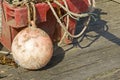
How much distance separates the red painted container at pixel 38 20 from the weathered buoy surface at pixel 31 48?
0.12 m

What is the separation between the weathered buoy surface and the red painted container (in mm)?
120

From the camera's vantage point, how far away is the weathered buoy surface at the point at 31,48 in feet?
8.45

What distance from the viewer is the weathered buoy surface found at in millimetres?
2576

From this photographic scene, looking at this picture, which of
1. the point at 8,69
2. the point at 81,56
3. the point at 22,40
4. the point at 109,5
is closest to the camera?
the point at 22,40

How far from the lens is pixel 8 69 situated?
9.09 ft

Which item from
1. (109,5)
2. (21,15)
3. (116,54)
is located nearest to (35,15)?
(21,15)

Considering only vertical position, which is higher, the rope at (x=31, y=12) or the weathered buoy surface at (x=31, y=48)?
the rope at (x=31, y=12)

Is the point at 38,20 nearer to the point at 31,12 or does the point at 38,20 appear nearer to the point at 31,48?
the point at 31,12

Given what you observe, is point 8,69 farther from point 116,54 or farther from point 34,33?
point 116,54

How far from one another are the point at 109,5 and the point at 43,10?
172 cm

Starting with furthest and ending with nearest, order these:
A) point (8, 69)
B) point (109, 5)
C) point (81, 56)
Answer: point (109, 5), point (81, 56), point (8, 69)

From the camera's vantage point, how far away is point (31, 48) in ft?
8.43

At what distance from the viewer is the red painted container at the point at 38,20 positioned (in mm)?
2658

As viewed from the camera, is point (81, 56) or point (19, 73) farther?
point (81, 56)
